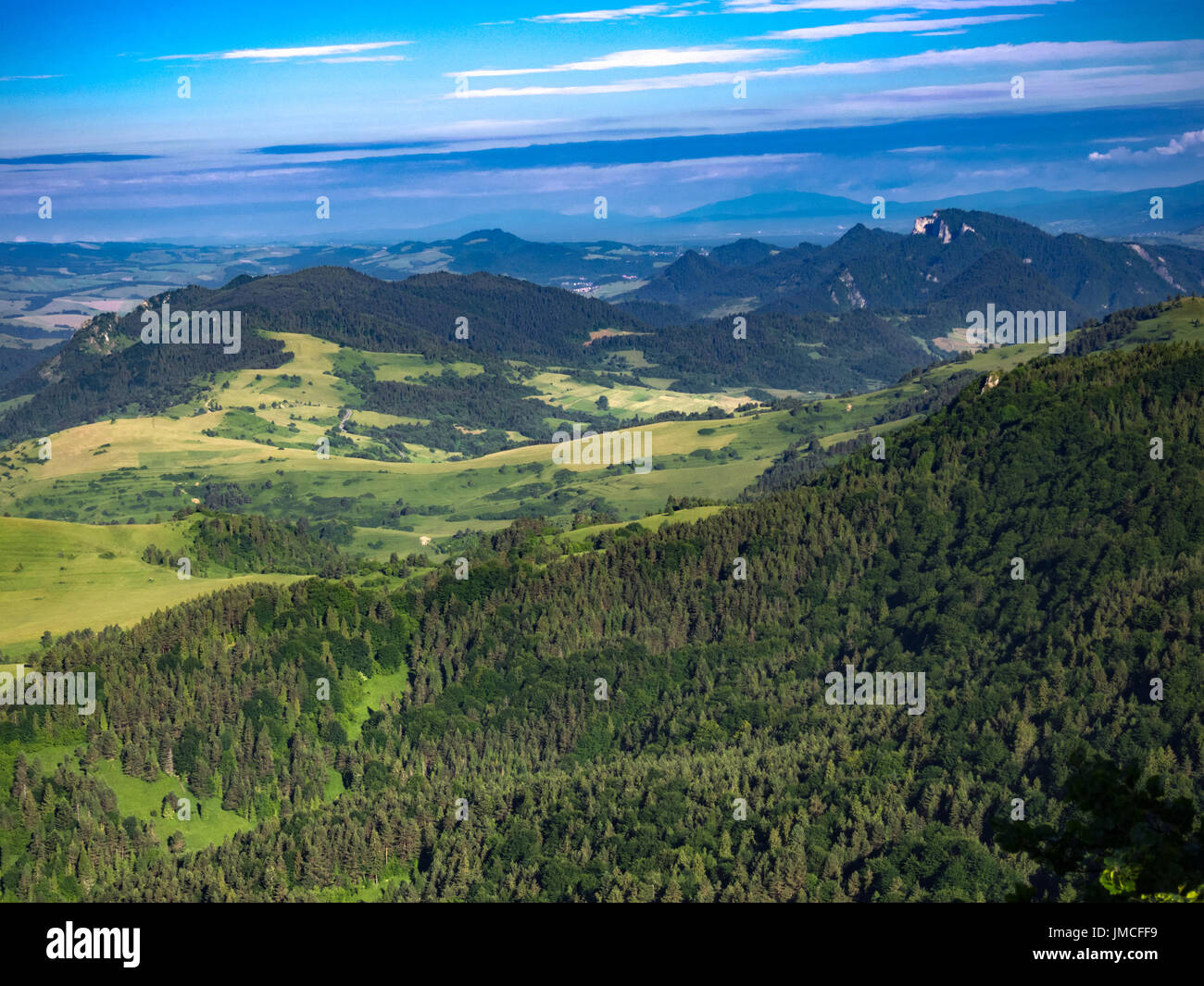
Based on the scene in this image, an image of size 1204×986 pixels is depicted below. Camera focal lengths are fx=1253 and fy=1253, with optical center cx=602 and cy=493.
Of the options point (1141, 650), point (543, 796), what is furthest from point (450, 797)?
point (1141, 650)

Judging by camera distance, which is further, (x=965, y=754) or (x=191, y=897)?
(x=965, y=754)

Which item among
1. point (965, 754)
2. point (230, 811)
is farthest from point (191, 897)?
point (965, 754)
